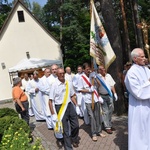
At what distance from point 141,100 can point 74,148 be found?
2.25 meters

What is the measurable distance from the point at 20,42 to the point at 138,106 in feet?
69.8

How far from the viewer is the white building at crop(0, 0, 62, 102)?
24.5 m

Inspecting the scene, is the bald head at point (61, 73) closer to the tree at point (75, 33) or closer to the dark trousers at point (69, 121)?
the dark trousers at point (69, 121)

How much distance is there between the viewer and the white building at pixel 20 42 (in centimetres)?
2445

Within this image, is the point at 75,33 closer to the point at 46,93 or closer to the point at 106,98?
the point at 46,93

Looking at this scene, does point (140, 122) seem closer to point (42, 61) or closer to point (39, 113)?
point (39, 113)

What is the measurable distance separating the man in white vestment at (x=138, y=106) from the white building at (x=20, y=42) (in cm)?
2066

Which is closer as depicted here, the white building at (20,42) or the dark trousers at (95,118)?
the dark trousers at (95,118)

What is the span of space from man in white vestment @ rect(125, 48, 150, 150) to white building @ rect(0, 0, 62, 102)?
2066cm

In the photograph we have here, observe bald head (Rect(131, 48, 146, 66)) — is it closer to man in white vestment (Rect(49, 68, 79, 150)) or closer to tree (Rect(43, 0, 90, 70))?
man in white vestment (Rect(49, 68, 79, 150))

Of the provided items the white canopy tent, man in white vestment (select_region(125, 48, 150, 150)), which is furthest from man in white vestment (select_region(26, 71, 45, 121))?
the white canopy tent

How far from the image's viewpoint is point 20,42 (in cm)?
2491

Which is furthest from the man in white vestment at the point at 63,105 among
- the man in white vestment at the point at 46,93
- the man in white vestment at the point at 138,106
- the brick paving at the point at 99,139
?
the man in white vestment at the point at 46,93

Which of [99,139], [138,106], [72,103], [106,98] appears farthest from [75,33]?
[138,106]
